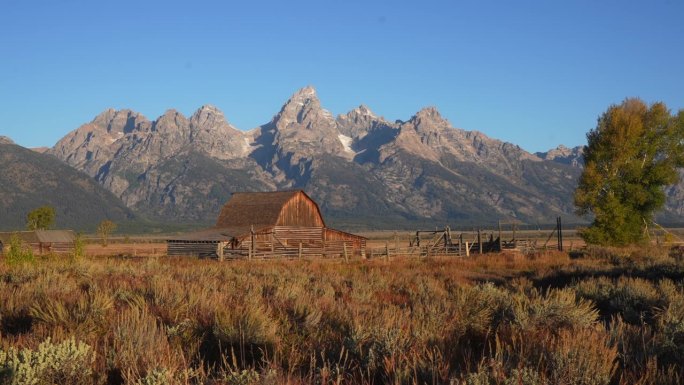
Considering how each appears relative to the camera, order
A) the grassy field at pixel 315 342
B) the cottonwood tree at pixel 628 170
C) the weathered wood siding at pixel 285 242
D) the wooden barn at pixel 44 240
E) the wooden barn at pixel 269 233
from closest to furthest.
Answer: the grassy field at pixel 315 342, the cottonwood tree at pixel 628 170, the weathered wood siding at pixel 285 242, the wooden barn at pixel 269 233, the wooden barn at pixel 44 240

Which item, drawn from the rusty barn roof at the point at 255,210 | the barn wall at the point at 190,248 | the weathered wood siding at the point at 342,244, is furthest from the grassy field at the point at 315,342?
the rusty barn roof at the point at 255,210

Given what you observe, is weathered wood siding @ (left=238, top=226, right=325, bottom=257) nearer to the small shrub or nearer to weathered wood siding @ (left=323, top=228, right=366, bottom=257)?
weathered wood siding @ (left=323, top=228, right=366, bottom=257)

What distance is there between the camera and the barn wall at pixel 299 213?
54.3 meters

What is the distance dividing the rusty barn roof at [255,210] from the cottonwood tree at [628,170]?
2499 centimetres

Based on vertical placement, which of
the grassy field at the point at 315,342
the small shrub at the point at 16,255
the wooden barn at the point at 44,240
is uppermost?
the small shrub at the point at 16,255

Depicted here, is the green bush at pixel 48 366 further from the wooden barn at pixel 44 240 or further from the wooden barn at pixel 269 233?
the wooden barn at pixel 44 240

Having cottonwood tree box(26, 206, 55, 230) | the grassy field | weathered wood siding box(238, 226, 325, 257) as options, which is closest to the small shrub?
the grassy field

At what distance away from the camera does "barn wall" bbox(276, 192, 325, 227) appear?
54.3 metres

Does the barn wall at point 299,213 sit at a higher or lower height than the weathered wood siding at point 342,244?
higher

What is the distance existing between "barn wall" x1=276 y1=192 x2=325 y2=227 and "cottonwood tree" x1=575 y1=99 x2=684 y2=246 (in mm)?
24434

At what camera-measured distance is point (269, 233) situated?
161 ft

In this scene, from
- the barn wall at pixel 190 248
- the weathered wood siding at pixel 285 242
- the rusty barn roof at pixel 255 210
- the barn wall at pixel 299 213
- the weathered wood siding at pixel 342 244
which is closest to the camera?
the weathered wood siding at pixel 285 242

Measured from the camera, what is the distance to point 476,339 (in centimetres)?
735

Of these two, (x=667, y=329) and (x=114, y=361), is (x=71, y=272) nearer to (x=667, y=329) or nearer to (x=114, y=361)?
(x=114, y=361)
